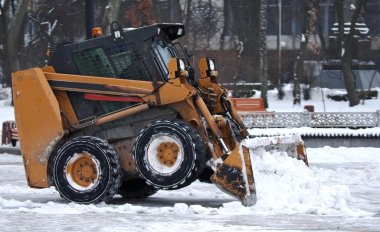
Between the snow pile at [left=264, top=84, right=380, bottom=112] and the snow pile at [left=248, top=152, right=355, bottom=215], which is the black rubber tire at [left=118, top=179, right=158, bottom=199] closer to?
the snow pile at [left=248, top=152, right=355, bottom=215]

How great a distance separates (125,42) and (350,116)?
16.6m

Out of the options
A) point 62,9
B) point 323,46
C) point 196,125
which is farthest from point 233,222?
point 323,46

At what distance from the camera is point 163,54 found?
14.1 meters

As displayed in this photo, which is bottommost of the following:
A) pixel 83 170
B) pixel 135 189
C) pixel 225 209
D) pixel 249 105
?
pixel 249 105

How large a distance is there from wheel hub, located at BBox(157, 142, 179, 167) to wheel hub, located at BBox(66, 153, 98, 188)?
1.00 metres

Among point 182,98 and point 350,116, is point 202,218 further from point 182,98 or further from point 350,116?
point 350,116

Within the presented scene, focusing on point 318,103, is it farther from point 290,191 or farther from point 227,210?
point 227,210

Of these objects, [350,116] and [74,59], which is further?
[350,116]

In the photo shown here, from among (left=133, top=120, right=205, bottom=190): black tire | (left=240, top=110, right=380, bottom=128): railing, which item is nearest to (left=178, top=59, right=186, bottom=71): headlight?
(left=133, top=120, right=205, bottom=190): black tire

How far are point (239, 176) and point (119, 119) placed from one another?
7.44ft

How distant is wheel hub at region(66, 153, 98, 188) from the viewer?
1358 centimetres

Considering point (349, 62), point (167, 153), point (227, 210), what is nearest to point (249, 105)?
point (349, 62)

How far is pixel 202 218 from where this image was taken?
11984 mm

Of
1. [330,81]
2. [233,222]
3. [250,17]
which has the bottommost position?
[330,81]
